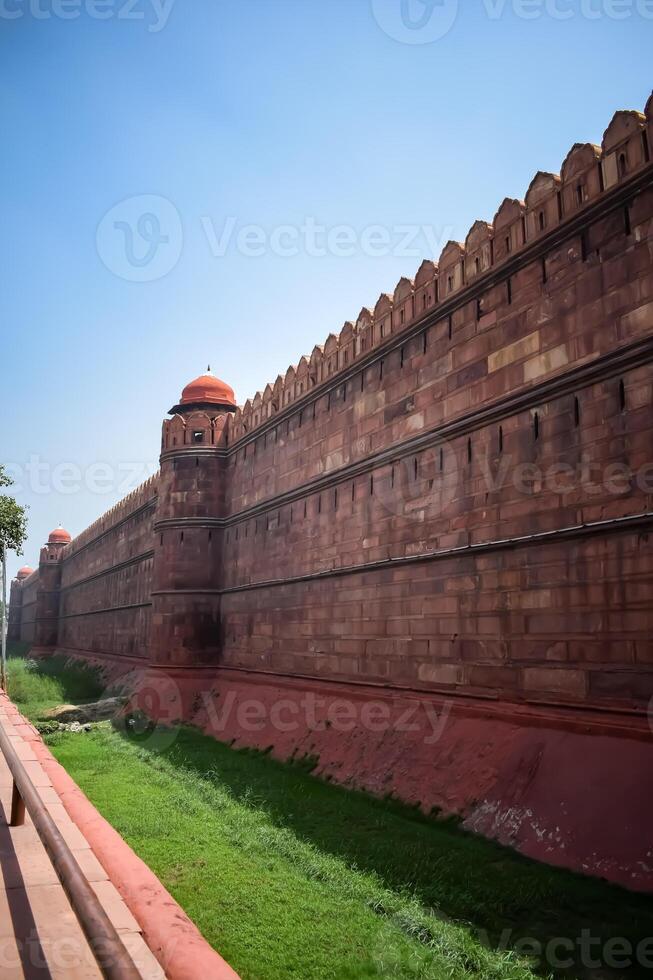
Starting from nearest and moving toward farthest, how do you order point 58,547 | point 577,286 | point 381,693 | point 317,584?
point 577,286 < point 381,693 < point 317,584 < point 58,547

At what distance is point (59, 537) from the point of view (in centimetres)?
3709

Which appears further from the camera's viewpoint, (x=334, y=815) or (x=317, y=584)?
(x=317, y=584)

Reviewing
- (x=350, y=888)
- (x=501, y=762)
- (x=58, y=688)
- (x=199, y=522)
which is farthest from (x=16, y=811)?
(x=58, y=688)

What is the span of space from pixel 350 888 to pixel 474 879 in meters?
0.83

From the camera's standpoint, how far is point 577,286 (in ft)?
21.0

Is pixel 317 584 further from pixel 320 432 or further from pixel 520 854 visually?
pixel 520 854

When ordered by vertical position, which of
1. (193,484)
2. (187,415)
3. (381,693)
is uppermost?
(187,415)

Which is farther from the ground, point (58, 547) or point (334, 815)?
point (58, 547)

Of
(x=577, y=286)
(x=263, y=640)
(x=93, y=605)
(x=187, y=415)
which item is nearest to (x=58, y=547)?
(x=93, y=605)

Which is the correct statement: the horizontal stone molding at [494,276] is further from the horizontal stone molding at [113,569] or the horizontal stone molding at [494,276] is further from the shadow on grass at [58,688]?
the shadow on grass at [58,688]

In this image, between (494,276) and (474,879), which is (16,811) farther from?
(494,276)

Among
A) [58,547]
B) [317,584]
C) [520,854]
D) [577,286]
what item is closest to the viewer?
[520,854]

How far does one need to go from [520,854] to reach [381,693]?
3.40 meters

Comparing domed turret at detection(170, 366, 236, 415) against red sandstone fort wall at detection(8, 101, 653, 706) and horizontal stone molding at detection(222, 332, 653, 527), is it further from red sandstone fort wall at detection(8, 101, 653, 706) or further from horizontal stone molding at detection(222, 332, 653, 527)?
horizontal stone molding at detection(222, 332, 653, 527)
